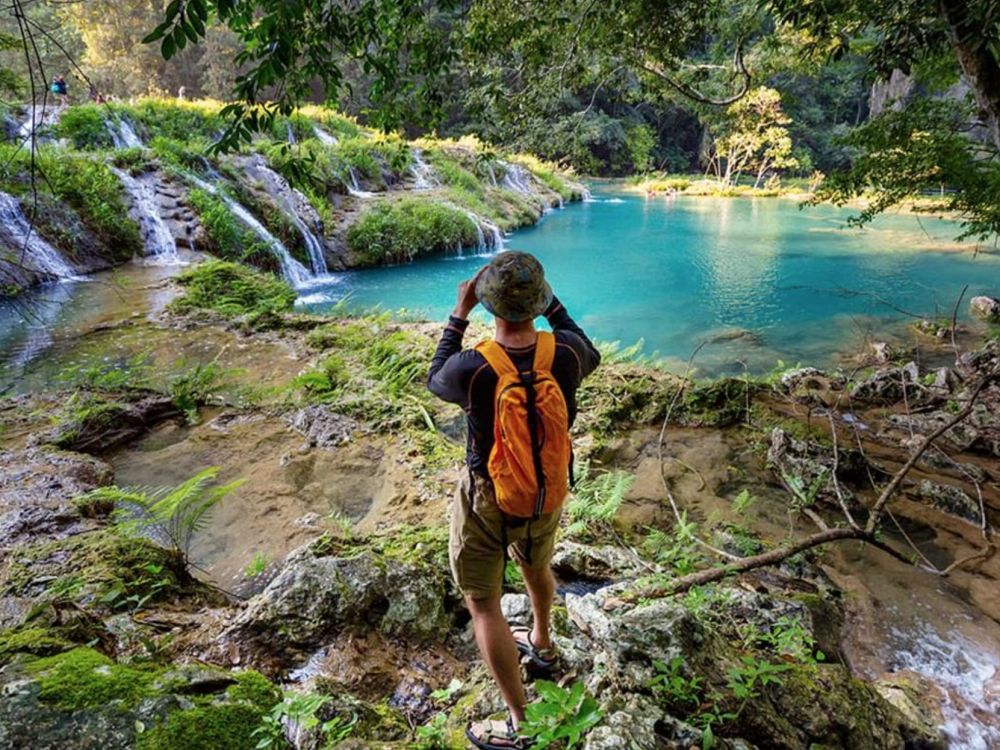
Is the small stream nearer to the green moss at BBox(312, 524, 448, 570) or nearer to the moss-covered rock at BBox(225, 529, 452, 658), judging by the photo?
the green moss at BBox(312, 524, 448, 570)

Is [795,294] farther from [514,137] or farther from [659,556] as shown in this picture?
[659,556]

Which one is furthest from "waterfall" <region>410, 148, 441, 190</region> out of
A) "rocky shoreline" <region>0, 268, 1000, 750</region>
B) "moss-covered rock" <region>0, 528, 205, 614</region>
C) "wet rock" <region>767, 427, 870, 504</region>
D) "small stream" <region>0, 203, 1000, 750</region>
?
"moss-covered rock" <region>0, 528, 205, 614</region>

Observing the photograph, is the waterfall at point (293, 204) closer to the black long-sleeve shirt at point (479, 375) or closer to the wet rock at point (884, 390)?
the wet rock at point (884, 390)

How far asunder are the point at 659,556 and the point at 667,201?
106 feet

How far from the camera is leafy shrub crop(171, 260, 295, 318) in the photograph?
8.94 m

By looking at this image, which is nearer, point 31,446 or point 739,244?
point 31,446

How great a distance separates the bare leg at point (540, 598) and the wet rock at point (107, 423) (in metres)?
4.40

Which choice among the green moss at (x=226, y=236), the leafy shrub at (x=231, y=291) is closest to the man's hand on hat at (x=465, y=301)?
the leafy shrub at (x=231, y=291)

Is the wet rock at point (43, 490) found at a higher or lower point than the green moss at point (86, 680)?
lower

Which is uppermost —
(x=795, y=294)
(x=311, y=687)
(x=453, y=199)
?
(x=453, y=199)

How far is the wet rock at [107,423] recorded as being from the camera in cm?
482

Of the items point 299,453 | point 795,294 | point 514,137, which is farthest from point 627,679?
point 795,294

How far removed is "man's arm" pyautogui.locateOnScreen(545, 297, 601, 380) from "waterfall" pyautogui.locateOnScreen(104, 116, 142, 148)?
56.5 ft

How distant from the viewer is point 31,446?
4.65m
